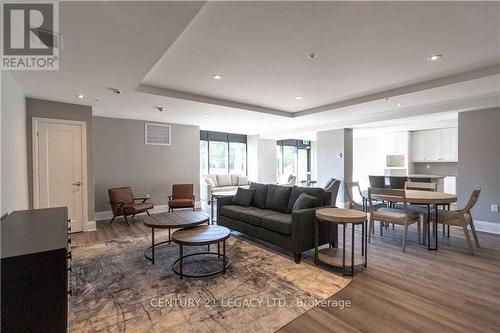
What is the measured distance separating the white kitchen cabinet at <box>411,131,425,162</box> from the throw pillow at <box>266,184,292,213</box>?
20.3 ft

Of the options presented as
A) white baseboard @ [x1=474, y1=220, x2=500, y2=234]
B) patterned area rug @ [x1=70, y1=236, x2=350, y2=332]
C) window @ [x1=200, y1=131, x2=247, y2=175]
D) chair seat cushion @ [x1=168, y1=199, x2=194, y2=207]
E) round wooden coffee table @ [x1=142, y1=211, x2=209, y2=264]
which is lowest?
patterned area rug @ [x1=70, y1=236, x2=350, y2=332]

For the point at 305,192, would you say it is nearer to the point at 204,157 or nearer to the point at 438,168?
the point at 204,157

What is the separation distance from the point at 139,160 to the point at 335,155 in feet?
17.6

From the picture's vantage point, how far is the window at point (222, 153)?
8938 mm

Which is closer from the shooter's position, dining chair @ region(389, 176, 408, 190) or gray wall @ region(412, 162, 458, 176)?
dining chair @ region(389, 176, 408, 190)

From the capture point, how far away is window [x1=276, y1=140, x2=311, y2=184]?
11.6 metres

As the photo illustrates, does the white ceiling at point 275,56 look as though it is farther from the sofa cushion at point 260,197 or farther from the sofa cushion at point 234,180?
the sofa cushion at point 234,180

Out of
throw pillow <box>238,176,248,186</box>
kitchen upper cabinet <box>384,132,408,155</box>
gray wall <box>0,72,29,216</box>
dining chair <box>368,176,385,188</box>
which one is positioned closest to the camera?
gray wall <box>0,72,29,216</box>

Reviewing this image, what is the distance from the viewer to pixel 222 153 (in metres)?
9.40

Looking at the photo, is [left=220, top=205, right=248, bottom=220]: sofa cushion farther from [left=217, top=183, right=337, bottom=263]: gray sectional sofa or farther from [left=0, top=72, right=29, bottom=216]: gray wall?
[left=0, top=72, right=29, bottom=216]: gray wall

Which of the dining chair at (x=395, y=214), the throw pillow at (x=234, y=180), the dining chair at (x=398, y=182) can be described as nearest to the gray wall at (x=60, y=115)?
the throw pillow at (x=234, y=180)

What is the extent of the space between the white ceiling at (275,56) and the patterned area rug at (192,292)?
2.38 m

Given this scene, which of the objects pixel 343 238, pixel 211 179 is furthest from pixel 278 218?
pixel 211 179

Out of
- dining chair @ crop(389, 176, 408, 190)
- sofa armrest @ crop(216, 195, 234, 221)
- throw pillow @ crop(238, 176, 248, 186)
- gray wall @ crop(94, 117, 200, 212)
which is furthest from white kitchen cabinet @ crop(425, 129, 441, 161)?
gray wall @ crop(94, 117, 200, 212)
